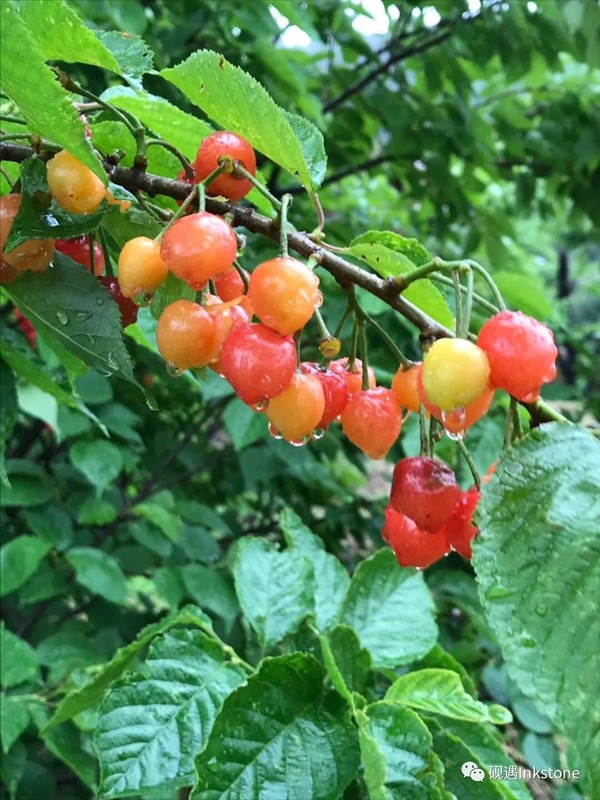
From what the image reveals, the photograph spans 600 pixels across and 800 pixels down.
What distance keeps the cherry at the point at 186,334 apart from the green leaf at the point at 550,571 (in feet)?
0.75

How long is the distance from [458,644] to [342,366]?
1.14 metres

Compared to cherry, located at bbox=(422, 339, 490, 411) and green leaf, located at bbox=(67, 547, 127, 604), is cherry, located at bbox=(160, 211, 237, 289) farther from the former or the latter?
green leaf, located at bbox=(67, 547, 127, 604)

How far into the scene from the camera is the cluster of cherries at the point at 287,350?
47 cm

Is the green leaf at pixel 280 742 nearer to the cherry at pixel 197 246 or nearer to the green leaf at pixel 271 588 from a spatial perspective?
the green leaf at pixel 271 588

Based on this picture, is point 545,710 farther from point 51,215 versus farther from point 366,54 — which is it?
point 366,54

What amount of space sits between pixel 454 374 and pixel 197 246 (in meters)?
0.20

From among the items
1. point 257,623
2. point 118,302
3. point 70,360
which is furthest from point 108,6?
point 257,623

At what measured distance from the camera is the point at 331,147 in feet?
6.84

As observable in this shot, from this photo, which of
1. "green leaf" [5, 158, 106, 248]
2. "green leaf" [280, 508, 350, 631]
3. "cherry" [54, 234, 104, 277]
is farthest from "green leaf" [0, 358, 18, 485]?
"green leaf" [280, 508, 350, 631]

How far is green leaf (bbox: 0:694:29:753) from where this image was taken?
43.0 inches

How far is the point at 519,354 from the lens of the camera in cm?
46

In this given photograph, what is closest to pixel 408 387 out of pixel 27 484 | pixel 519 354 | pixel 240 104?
pixel 519 354

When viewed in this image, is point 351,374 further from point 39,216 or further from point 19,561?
point 19,561

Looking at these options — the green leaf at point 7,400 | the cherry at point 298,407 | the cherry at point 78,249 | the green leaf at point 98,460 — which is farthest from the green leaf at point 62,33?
the green leaf at point 98,460
